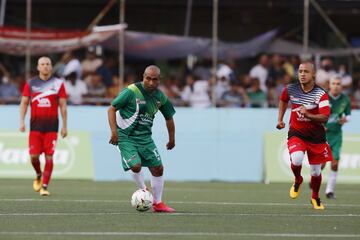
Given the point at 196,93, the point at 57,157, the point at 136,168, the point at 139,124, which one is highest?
the point at 196,93

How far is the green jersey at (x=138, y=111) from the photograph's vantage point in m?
14.3

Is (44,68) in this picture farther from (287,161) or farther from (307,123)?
(287,161)

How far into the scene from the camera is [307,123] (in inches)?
606

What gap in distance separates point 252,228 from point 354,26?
1824 centimetres

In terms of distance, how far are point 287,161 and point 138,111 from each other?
928 centimetres

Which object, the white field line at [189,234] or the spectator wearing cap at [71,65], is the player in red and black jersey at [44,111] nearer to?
the white field line at [189,234]

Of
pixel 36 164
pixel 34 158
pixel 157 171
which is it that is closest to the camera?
pixel 157 171

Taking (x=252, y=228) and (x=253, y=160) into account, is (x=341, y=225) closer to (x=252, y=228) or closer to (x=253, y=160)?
(x=252, y=228)

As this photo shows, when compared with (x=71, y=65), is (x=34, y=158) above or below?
below

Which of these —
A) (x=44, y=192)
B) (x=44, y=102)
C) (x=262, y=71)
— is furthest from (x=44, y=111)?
(x=262, y=71)

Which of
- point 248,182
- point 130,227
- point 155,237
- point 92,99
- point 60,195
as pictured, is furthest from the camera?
point 92,99

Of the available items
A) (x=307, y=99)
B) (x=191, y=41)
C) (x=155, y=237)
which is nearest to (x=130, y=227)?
(x=155, y=237)

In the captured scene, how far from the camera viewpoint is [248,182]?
2331 centimetres

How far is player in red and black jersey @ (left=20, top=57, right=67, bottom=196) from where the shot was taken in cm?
1812
